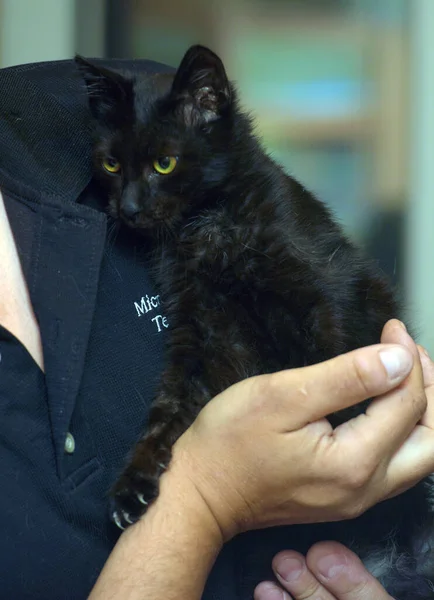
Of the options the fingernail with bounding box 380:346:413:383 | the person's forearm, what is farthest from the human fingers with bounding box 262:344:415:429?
the person's forearm

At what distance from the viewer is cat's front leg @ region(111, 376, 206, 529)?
1.02 meters

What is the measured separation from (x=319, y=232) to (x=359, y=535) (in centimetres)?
49

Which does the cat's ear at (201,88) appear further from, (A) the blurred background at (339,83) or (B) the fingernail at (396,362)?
(A) the blurred background at (339,83)

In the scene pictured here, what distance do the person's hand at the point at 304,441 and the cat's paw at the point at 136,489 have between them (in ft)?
0.12

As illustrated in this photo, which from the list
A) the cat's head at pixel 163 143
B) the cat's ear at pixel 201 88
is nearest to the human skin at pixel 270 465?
the cat's head at pixel 163 143

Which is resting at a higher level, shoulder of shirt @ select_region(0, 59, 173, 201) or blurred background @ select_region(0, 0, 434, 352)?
shoulder of shirt @ select_region(0, 59, 173, 201)

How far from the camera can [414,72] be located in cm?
310

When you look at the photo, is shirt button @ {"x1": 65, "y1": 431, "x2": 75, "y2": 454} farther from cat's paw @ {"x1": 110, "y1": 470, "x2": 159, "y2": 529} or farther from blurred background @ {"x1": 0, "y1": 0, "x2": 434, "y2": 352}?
blurred background @ {"x1": 0, "y1": 0, "x2": 434, "y2": 352}

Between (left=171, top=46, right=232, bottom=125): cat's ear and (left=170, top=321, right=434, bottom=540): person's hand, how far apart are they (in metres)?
0.50

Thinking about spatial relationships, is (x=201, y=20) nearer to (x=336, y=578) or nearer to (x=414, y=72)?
(x=414, y=72)

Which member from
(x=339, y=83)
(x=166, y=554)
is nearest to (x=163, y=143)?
(x=166, y=554)

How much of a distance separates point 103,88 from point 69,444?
59 cm

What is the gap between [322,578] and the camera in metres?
1.12

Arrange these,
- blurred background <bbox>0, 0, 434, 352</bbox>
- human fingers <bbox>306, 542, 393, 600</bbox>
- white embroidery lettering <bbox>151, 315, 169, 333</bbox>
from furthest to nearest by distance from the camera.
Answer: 1. blurred background <bbox>0, 0, 434, 352</bbox>
2. white embroidery lettering <bbox>151, 315, 169, 333</bbox>
3. human fingers <bbox>306, 542, 393, 600</bbox>
